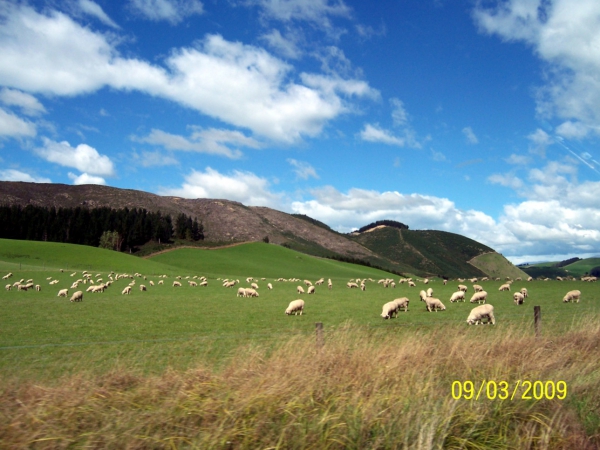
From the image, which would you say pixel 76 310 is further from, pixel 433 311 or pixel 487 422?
pixel 487 422

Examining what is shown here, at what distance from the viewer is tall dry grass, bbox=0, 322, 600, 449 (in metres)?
6.03

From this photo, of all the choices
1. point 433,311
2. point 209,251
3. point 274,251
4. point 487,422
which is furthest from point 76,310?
point 274,251

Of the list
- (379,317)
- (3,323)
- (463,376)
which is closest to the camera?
(463,376)

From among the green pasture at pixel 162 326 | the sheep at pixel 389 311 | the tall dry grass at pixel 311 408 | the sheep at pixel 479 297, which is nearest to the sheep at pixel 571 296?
the green pasture at pixel 162 326

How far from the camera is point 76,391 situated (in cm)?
709

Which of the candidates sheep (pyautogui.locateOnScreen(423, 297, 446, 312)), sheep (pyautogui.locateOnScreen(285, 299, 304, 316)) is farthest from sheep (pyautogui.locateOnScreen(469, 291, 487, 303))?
sheep (pyautogui.locateOnScreen(285, 299, 304, 316))

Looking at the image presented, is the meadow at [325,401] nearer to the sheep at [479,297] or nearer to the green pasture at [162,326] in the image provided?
the green pasture at [162,326]

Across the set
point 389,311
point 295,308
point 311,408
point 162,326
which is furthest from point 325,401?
point 295,308

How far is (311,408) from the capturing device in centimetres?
683

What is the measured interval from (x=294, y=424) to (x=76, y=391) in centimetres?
351

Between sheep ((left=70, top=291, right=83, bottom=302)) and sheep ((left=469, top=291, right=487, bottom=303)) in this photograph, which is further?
sheep ((left=70, top=291, right=83, bottom=302))

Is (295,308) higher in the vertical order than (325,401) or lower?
lower

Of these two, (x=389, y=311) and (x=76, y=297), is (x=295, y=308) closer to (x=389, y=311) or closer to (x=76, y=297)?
(x=389, y=311)

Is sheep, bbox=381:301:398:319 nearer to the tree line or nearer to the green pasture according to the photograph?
the green pasture
